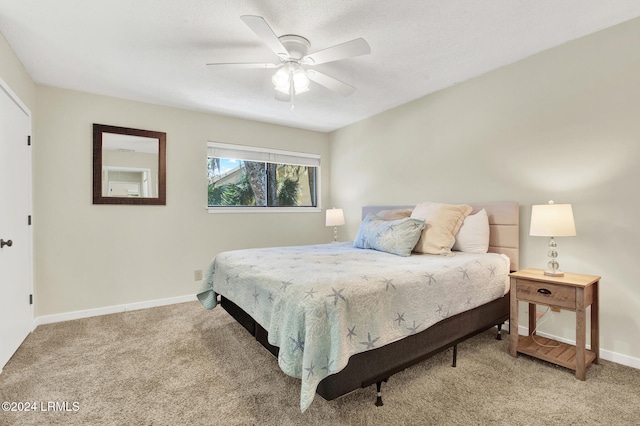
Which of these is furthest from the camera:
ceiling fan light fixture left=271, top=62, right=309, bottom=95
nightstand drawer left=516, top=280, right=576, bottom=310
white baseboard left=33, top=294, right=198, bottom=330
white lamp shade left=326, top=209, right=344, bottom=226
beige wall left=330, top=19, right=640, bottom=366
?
white lamp shade left=326, top=209, right=344, bottom=226

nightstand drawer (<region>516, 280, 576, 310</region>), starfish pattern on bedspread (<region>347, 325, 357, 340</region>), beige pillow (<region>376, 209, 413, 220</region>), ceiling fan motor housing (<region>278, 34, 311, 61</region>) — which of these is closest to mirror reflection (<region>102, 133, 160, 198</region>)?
ceiling fan motor housing (<region>278, 34, 311, 61</region>)

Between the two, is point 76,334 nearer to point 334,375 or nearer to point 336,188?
point 334,375

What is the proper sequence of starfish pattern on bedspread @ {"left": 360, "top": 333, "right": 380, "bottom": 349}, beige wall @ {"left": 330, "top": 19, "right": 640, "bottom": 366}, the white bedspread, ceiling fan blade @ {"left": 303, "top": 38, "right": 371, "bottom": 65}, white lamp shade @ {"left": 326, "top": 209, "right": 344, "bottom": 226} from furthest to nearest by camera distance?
1. white lamp shade @ {"left": 326, "top": 209, "right": 344, "bottom": 226}
2. beige wall @ {"left": 330, "top": 19, "right": 640, "bottom": 366}
3. ceiling fan blade @ {"left": 303, "top": 38, "right": 371, "bottom": 65}
4. starfish pattern on bedspread @ {"left": 360, "top": 333, "right": 380, "bottom": 349}
5. the white bedspread

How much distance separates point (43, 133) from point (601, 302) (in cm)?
519

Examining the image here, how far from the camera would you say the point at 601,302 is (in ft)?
7.35

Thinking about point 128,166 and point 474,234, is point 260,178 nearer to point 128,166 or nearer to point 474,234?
point 128,166

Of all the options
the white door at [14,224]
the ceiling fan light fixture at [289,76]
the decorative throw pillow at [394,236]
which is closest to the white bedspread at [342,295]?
the decorative throw pillow at [394,236]

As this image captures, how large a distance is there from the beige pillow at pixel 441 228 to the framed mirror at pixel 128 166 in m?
3.02

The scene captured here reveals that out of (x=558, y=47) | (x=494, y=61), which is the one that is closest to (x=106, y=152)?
(x=494, y=61)

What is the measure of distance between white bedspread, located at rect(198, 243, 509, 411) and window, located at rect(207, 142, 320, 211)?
5.89 ft

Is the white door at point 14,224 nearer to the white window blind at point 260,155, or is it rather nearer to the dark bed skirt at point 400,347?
the dark bed skirt at point 400,347

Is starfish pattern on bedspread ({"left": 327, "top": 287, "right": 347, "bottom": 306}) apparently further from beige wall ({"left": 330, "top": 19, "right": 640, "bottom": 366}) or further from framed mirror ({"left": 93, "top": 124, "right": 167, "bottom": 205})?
framed mirror ({"left": 93, "top": 124, "right": 167, "bottom": 205})

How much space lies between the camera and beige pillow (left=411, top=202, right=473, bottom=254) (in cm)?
261

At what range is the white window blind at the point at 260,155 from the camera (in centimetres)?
401
